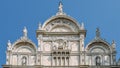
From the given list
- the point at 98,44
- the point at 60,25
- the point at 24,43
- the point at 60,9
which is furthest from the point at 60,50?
the point at 60,9

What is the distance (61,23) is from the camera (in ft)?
136

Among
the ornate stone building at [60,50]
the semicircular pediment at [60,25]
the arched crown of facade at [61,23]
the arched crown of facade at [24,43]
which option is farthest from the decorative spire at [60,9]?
the arched crown of facade at [24,43]

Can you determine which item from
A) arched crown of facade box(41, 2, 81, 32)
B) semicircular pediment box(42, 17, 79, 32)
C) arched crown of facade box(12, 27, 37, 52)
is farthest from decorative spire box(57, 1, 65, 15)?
arched crown of facade box(12, 27, 37, 52)

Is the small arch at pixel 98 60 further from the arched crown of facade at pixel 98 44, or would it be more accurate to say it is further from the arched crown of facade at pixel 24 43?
the arched crown of facade at pixel 24 43

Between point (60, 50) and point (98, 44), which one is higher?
point (98, 44)

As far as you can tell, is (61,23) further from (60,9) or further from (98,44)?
(98,44)

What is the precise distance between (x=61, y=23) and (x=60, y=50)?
99.8 inches

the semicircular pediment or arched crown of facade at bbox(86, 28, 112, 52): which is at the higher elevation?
the semicircular pediment

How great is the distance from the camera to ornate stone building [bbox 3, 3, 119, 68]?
131 ft

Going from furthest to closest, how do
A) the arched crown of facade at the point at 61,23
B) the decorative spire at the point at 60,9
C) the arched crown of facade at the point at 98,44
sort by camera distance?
the decorative spire at the point at 60,9, the arched crown of facade at the point at 61,23, the arched crown of facade at the point at 98,44

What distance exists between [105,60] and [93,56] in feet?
3.35

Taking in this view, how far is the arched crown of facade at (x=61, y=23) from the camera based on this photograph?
135ft

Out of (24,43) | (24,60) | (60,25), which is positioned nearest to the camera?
(24,60)

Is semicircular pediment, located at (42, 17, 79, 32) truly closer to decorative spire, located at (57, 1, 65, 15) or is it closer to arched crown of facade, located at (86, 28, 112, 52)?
decorative spire, located at (57, 1, 65, 15)
